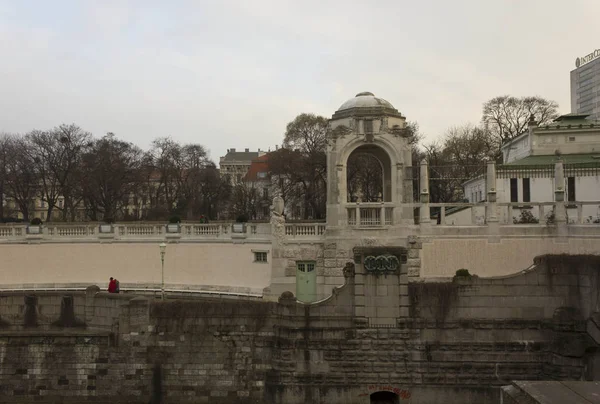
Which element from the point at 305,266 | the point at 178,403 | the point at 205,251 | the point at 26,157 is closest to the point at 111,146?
the point at 26,157

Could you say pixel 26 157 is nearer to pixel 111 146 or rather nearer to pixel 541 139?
pixel 111 146

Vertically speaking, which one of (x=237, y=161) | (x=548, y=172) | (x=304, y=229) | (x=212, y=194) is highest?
(x=237, y=161)

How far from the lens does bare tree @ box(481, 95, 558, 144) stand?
2378 inches

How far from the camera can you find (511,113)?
61.5 meters

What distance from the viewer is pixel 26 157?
58438 mm

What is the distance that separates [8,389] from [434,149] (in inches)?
1939

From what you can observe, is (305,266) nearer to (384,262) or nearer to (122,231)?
(384,262)

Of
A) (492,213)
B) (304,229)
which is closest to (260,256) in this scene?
(304,229)

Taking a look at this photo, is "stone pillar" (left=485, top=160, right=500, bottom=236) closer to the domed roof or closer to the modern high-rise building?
the domed roof

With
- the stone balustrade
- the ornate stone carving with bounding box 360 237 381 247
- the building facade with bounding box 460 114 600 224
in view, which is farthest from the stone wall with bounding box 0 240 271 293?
the building facade with bounding box 460 114 600 224

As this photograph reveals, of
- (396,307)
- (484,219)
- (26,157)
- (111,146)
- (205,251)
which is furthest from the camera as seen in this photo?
(111,146)

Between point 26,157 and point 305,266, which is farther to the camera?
point 26,157

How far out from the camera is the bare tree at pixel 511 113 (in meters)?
60.4

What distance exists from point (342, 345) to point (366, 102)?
11.7 meters
